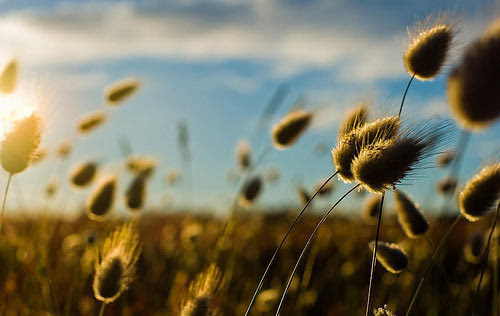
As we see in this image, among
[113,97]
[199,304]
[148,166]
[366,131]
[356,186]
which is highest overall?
[113,97]

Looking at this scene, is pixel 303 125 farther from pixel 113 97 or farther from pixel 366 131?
pixel 113 97

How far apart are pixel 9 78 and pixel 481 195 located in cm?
224

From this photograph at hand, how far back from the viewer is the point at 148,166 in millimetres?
3012

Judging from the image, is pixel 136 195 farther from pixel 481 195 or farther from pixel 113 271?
pixel 481 195

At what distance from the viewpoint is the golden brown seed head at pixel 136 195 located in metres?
2.34

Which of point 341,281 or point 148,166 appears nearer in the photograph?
point 148,166

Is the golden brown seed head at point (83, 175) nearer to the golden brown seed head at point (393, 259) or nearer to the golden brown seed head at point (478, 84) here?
the golden brown seed head at point (393, 259)

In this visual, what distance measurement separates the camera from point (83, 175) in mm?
2504

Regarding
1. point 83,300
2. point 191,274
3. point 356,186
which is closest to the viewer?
point 356,186

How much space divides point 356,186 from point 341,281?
321cm

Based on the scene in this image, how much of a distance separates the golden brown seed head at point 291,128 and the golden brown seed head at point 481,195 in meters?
0.78

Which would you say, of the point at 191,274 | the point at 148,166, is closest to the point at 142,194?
the point at 148,166

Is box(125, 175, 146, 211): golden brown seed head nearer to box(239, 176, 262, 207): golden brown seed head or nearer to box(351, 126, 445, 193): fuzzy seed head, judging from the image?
box(239, 176, 262, 207): golden brown seed head

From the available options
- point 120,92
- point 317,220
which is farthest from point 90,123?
→ point 317,220
